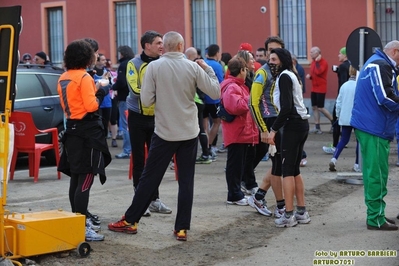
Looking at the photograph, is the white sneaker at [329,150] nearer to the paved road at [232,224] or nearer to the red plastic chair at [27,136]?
the paved road at [232,224]

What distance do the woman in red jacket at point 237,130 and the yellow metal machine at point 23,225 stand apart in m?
2.96

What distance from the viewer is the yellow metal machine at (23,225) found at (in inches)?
289

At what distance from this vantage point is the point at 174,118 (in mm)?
8758

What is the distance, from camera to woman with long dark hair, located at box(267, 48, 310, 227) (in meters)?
9.34

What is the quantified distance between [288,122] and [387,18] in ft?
49.7

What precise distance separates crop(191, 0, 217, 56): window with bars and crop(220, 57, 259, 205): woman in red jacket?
52.0ft

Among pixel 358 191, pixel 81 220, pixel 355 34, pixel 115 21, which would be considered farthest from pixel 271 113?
pixel 115 21

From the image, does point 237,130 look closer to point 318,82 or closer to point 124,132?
point 124,132

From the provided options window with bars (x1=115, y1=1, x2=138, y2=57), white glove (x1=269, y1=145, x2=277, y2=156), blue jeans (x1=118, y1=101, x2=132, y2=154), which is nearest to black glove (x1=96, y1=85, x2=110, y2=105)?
white glove (x1=269, y1=145, x2=277, y2=156)

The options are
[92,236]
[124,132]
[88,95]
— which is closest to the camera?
[88,95]

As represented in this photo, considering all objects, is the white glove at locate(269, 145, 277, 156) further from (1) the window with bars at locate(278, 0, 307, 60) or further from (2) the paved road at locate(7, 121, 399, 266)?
(1) the window with bars at locate(278, 0, 307, 60)

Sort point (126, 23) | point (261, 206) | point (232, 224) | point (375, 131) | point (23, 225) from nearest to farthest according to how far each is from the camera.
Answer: point (23, 225), point (375, 131), point (232, 224), point (261, 206), point (126, 23)

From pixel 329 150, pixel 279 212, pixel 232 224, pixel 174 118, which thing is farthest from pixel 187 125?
pixel 329 150

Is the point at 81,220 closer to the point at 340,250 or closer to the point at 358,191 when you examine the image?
the point at 340,250
